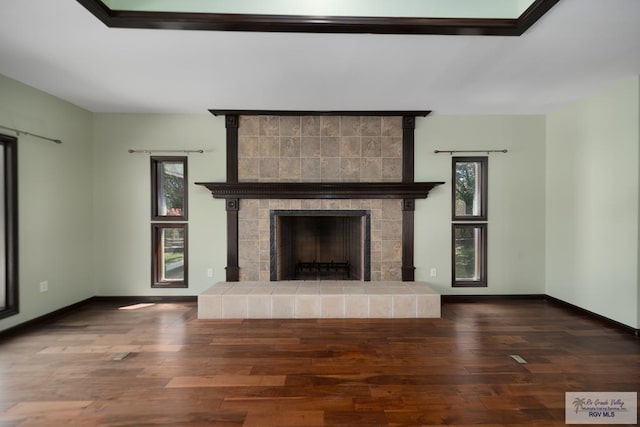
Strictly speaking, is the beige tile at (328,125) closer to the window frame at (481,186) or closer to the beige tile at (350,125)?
the beige tile at (350,125)

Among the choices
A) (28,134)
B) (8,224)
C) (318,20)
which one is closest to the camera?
(318,20)

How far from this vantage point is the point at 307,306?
132 inches

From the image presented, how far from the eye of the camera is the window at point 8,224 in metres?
2.87

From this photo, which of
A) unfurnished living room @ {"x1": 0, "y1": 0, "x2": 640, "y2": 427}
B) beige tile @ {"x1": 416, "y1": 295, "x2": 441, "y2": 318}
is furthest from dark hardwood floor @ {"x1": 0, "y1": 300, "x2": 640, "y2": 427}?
beige tile @ {"x1": 416, "y1": 295, "x2": 441, "y2": 318}

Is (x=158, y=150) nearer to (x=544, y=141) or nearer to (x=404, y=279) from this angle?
(x=404, y=279)

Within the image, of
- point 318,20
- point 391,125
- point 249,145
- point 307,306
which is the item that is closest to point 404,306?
point 307,306

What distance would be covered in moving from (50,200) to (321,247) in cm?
330

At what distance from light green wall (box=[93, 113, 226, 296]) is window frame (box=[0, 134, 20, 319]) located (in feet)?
3.19

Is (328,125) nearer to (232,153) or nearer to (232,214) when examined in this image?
(232,153)

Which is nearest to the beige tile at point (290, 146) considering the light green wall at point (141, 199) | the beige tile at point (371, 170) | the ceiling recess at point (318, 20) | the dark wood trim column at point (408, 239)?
the light green wall at point (141, 199)

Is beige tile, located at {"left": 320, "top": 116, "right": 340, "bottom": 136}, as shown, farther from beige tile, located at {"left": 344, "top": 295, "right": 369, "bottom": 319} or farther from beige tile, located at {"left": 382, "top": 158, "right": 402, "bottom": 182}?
beige tile, located at {"left": 344, "top": 295, "right": 369, "bottom": 319}

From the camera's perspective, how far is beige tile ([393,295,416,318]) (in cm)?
333

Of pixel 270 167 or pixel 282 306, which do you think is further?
pixel 270 167

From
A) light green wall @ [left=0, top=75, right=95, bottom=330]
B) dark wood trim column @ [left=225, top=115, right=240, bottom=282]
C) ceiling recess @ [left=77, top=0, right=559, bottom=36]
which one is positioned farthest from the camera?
dark wood trim column @ [left=225, top=115, right=240, bottom=282]
